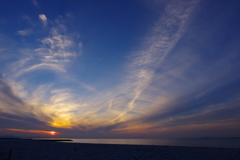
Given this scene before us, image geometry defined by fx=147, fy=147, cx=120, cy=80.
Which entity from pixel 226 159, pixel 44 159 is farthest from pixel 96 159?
pixel 226 159

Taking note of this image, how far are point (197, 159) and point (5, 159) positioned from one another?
1205 inches

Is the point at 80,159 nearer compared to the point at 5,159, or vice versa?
the point at 5,159

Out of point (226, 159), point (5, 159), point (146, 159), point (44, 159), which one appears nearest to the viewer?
point (5, 159)

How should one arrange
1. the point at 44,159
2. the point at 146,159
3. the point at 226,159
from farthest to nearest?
the point at 226,159
the point at 146,159
the point at 44,159

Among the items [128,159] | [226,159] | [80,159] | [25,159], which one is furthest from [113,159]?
[226,159]

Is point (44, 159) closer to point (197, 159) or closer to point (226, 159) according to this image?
point (197, 159)

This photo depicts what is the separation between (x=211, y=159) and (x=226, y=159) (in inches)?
112

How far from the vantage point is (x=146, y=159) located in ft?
80.1

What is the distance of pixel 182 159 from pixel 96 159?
575 inches

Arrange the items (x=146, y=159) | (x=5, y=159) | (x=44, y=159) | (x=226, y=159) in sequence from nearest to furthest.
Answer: (x=5, y=159), (x=44, y=159), (x=146, y=159), (x=226, y=159)

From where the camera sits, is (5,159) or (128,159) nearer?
(5,159)

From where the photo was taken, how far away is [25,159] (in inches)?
887

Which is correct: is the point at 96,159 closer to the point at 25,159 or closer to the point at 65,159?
the point at 65,159

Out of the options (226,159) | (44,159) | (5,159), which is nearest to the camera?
(5,159)
